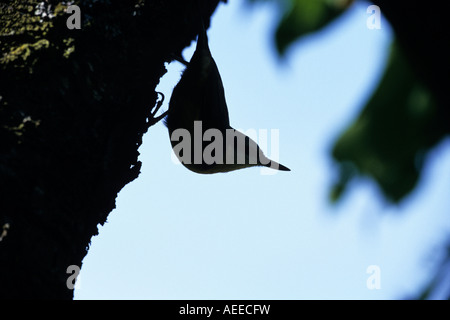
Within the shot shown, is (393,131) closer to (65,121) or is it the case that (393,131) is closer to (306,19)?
(306,19)

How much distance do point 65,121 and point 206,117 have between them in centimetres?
179

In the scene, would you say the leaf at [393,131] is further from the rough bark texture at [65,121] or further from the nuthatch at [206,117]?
the nuthatch at [206,117]

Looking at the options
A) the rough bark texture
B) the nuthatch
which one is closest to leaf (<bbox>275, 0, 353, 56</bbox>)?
the rough bark texture

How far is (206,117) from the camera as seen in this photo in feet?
11.3

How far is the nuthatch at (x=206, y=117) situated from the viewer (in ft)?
11.1

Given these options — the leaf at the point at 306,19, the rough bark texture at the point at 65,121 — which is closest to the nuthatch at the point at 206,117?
the rough bark texture at the point at 65,121

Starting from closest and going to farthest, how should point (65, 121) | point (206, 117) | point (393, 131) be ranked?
point (393, 131), point (65, 121), point (206, 117)

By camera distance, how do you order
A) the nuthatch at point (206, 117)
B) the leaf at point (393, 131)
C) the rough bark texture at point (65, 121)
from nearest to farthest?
the leaf at point (393, 131), the rough bark texture at point (65, 121), the nuthatch at point (206, 117)

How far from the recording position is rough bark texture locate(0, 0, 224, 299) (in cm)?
149

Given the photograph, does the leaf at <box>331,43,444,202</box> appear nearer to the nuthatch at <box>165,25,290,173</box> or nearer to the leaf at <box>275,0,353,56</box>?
the leaf at <box>275,0,353,56</box>

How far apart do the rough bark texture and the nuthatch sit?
1149 mm

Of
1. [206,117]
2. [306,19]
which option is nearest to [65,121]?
[306,19]

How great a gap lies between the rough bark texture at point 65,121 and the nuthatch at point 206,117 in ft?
3.77
